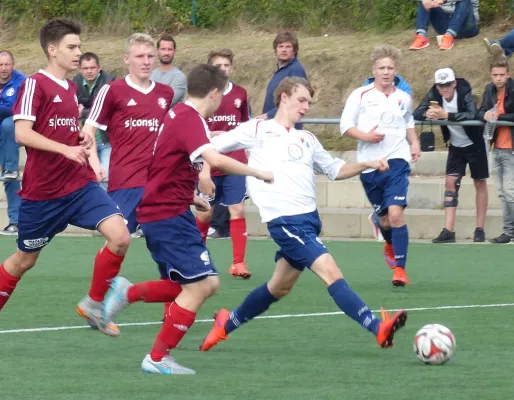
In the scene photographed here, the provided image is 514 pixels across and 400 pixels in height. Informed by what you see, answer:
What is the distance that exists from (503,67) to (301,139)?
258 inches

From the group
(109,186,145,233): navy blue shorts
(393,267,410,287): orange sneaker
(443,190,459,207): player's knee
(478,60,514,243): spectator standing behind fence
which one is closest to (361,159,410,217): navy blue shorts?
(393,267,410,287): orange sneaker

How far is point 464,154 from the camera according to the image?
1438 cm

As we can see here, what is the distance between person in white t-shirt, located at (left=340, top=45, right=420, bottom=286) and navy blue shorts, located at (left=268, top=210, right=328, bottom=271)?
126 inches

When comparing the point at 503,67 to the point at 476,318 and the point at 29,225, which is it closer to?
the point at 476,318

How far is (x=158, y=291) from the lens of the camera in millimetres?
7582

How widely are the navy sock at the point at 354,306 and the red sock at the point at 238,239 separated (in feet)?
13.1

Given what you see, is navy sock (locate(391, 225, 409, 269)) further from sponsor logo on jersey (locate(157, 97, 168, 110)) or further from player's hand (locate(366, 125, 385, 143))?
sponsor logo on jersey (locate(157, 97, 168, 110))

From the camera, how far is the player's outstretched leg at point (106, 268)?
8.11m

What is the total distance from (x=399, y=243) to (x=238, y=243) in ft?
4.86

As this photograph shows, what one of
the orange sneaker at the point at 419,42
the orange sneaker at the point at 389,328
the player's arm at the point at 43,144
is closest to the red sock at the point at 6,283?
the player's arm at the point at 43,144

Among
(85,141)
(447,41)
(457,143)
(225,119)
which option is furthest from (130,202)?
(447,41)

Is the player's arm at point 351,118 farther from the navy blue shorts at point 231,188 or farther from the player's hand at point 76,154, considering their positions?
the player's hand at point 76,154

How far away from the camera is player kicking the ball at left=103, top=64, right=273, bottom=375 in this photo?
22.8 feet

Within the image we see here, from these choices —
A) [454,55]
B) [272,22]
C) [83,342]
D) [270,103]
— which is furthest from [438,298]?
[272,22]
